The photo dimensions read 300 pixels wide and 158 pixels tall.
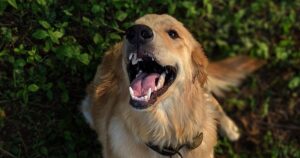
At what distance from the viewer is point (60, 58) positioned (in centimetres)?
467

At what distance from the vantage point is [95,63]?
4992 millimetres

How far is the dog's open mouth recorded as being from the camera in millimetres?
3543

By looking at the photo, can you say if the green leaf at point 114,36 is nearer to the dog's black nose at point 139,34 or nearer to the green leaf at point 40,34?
the green leaf at point 40,34

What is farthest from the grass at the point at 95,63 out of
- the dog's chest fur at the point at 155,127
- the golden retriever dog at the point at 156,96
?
the dog's chest fur at the point at 155,127

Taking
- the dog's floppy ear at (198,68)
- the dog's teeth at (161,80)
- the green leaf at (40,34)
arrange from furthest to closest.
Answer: the green leaf at (40,34)
the dog's floppy ear at (198,68)
the dog's teeth at (161,80)

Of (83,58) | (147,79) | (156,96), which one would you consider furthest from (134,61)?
(83,58)

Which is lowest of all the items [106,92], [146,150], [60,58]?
[146,150]

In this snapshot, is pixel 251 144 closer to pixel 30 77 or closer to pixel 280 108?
pixel 280 108

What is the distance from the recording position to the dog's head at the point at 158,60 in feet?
11.5

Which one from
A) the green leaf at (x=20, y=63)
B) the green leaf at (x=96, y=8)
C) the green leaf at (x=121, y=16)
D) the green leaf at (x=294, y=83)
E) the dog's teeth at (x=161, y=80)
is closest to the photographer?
the dog's teeth at (x=161, y=80)

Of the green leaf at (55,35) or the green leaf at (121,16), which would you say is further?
the green leaf at (121,16)

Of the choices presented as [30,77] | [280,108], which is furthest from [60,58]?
[280,108]

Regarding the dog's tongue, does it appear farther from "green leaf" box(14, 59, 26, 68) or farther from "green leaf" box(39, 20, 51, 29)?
"green leaf" box(14, 59, 26, 68)

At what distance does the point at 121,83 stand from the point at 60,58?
896 mm
